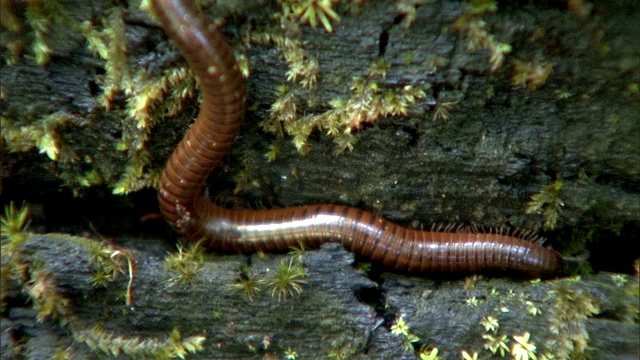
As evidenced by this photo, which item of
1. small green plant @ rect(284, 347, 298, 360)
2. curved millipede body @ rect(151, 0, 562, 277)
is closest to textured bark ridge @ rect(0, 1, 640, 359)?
small green plant @ rect(284, 347, 298, 360)

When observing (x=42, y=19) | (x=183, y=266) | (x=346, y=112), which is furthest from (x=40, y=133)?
(x=346, y=112)

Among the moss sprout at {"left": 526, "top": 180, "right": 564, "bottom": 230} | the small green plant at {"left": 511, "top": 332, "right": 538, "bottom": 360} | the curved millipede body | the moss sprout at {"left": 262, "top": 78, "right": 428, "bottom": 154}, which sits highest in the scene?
the moss sprout at {"left": 262, "top": 78, "right": 428, "bottom": 154}

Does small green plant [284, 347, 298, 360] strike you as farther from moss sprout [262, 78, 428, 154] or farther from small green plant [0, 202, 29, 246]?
small green plant [0, 202, 29, 246]

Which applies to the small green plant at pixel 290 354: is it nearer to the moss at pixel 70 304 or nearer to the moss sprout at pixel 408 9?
the moss at pixel 70 304

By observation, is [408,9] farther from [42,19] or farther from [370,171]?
[42,19]

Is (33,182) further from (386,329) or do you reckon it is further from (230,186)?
(386,329)

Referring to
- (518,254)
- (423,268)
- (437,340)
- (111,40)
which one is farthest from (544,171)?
(111,40)
